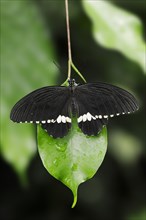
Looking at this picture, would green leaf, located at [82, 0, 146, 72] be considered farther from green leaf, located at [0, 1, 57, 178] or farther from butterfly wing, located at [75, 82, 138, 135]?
butterfly wing, located at [75, 82, 138, 135]

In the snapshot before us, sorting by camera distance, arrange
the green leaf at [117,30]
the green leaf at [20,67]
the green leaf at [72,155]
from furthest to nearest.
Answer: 1. the green leaf at [117,30]
2. the green leaf at [20,67]
3. the green leaf at [72,155]

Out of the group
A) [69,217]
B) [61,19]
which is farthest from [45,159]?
[69,217]

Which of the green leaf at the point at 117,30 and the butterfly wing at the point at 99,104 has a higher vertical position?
the green leaf at the point at 117,30

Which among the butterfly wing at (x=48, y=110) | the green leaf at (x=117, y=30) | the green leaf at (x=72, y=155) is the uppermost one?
the green leaf at (x=117, y=30)

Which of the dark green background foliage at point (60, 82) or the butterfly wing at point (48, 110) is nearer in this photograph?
the butterfly wing at point (48, 110)

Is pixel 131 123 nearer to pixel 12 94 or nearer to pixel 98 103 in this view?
pixel 12 94

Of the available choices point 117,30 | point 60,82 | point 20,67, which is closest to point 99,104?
point 20,67

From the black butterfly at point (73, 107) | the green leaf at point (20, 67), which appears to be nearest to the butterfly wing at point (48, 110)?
the black butterfly at point (73, 107)

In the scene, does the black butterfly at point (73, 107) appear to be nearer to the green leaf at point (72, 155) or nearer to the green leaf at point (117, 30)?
the green leaf at point (72, 155)
